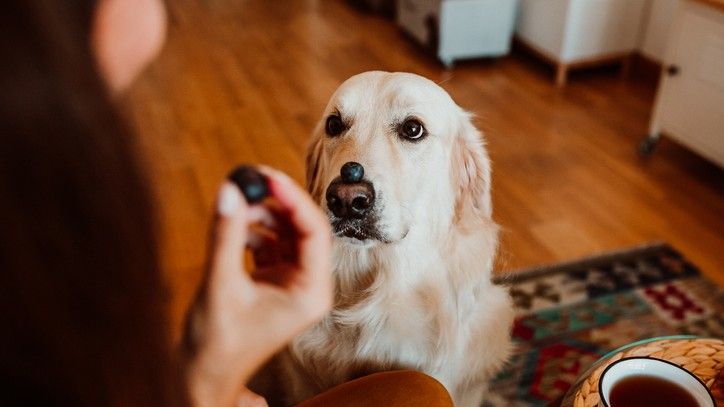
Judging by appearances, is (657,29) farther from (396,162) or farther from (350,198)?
(350,198)

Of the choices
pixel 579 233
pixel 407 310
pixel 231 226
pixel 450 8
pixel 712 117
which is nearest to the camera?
pixel 231 226

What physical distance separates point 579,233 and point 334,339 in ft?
4.47

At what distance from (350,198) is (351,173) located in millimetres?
46

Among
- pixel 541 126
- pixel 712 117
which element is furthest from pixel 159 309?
pixel 541 126

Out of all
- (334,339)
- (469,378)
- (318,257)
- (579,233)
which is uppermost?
(318,257)

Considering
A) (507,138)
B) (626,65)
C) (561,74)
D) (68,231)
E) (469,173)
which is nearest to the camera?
(68,231)

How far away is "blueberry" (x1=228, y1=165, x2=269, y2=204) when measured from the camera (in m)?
0.58

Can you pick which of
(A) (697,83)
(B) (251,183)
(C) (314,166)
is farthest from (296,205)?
(A) (697,83)

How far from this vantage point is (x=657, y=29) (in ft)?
11.2

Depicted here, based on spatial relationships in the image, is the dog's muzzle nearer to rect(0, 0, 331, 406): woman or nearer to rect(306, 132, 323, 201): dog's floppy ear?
rect(306, 132, 323, 201): dog's floppy ear

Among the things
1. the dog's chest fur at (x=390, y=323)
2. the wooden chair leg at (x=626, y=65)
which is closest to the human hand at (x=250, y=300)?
the dog's chest fur at (x=390, y=323)

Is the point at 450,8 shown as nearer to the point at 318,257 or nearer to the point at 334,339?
the point at 334,339

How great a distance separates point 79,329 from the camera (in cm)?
44

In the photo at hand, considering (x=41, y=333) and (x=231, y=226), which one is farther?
(x=231, y=226)
